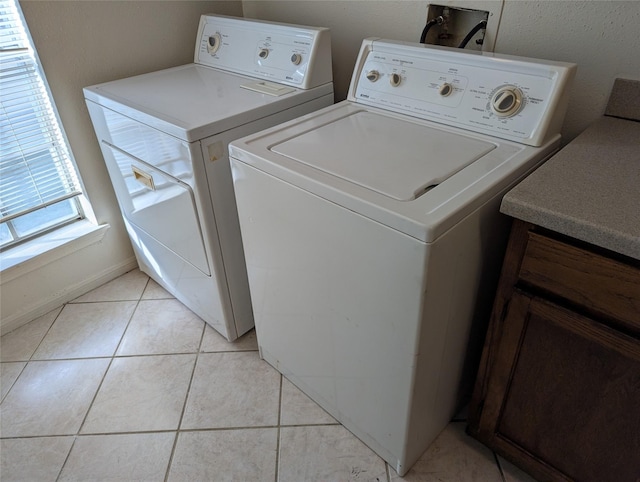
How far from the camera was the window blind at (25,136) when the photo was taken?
1557 mm

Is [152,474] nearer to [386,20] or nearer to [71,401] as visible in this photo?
[71,401]

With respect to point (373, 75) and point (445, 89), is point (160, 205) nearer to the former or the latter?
point (373, 75)

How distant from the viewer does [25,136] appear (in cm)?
170

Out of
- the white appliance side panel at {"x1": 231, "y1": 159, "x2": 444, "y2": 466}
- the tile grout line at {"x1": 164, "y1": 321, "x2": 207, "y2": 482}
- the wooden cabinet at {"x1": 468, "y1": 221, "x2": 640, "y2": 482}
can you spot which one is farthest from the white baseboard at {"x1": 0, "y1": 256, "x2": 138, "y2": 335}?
the wooden cabinet at {"x1": 468, "y1": 221, "x2": 640, "y2": 482}

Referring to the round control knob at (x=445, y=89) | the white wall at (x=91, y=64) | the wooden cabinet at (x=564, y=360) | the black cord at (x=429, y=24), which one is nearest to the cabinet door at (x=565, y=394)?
the wooden cabinet at (x=564, y=360)

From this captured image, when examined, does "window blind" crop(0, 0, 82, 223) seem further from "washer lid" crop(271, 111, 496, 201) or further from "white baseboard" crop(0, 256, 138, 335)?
"washer lid" crop(271, 111, 496, 201)

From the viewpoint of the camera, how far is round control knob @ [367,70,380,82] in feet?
4.52

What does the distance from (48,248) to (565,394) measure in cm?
191

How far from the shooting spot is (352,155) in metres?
1.11

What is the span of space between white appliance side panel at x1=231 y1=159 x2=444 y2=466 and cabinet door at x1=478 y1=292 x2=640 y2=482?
0.61ft

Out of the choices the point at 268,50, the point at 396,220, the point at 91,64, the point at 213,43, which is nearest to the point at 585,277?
the point at 396,220

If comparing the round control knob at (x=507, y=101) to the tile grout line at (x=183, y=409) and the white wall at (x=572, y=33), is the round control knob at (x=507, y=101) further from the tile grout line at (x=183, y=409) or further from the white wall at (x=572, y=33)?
the tile grout line at (x=183, y=409)

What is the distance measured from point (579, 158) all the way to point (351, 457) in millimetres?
1047

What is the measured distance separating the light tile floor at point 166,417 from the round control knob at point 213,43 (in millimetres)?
1104
